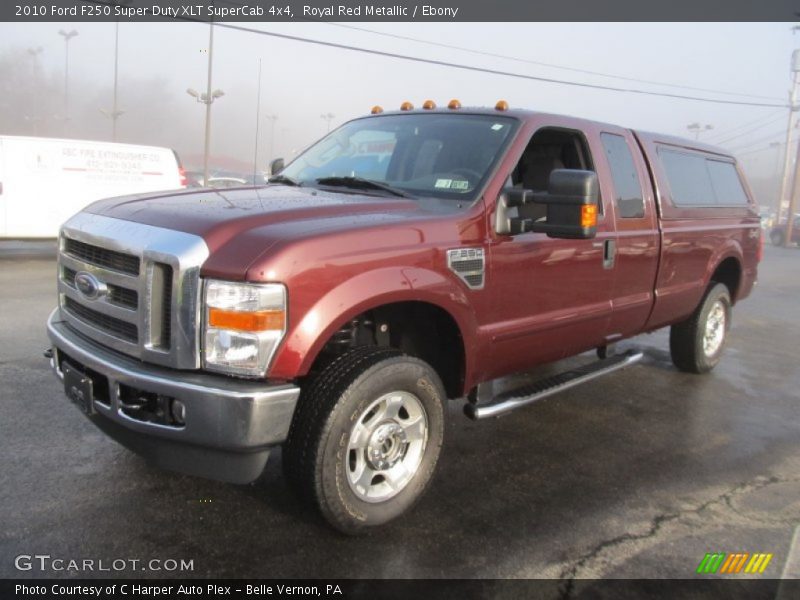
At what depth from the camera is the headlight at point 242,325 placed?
250cm

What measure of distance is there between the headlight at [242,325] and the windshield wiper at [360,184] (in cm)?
124

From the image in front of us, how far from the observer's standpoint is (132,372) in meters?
2.61

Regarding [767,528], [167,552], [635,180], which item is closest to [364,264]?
[167,552]

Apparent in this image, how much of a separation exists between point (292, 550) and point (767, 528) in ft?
7.59

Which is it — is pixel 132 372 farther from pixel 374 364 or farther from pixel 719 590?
pixel 719 590

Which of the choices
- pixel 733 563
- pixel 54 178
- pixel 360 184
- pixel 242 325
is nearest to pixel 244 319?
pixel 242 325

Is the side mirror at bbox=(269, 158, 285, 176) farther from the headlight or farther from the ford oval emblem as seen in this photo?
the headlight

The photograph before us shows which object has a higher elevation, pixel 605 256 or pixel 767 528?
pixel 605 256

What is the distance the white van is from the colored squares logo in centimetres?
1034

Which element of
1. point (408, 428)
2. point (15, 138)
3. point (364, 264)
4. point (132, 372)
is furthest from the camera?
point (15, 138)

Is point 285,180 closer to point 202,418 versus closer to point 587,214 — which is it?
point 587,214
